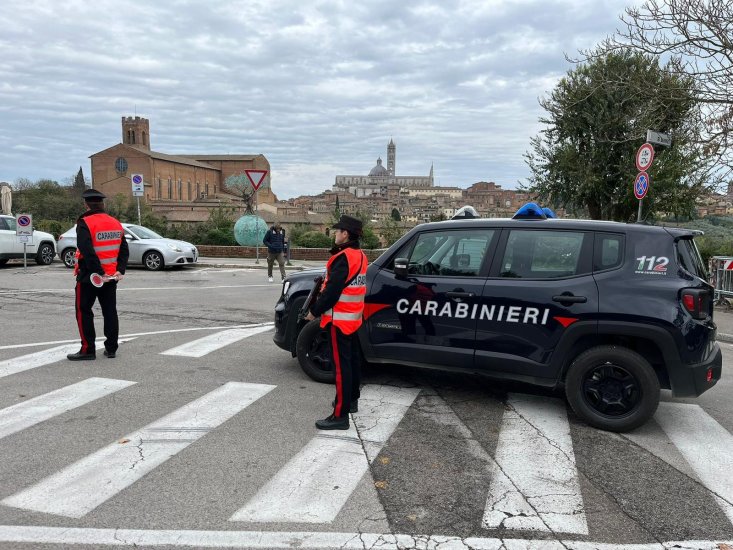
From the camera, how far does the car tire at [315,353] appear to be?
5980 mm

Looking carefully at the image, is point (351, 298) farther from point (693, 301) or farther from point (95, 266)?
point (95, 266)

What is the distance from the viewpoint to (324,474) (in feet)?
→ 12.7

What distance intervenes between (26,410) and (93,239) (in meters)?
2.21

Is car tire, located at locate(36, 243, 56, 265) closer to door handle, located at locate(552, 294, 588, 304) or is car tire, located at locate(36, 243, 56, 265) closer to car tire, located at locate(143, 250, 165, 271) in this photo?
car tire, located at locate(143, 250, 165, 271)

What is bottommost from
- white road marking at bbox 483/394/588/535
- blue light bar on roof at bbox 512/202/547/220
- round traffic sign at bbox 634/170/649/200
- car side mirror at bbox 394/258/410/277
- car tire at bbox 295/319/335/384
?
white road marking at bbox 483/394/588/535

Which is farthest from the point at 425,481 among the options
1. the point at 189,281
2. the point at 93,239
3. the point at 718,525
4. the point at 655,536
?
the point at 189,281

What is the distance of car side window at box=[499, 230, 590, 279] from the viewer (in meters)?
5.04

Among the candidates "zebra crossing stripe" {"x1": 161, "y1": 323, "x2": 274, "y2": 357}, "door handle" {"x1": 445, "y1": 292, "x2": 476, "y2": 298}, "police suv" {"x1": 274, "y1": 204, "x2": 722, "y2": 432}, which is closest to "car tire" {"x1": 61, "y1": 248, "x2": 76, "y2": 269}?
"zebra crossing stripe" {"x1": 161, "y1": 323, "x2": 274, "y2": 357}

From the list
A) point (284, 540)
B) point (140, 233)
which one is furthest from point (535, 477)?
point (140, 233)

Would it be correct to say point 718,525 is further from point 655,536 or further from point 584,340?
point 584,340

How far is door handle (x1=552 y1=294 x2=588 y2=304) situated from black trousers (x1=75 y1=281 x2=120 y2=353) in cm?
483

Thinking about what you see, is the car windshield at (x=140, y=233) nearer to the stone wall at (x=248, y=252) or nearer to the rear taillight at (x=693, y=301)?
the stone wall at (x=248, y=252)

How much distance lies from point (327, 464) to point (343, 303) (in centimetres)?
126

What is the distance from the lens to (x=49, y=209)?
68062 mm
